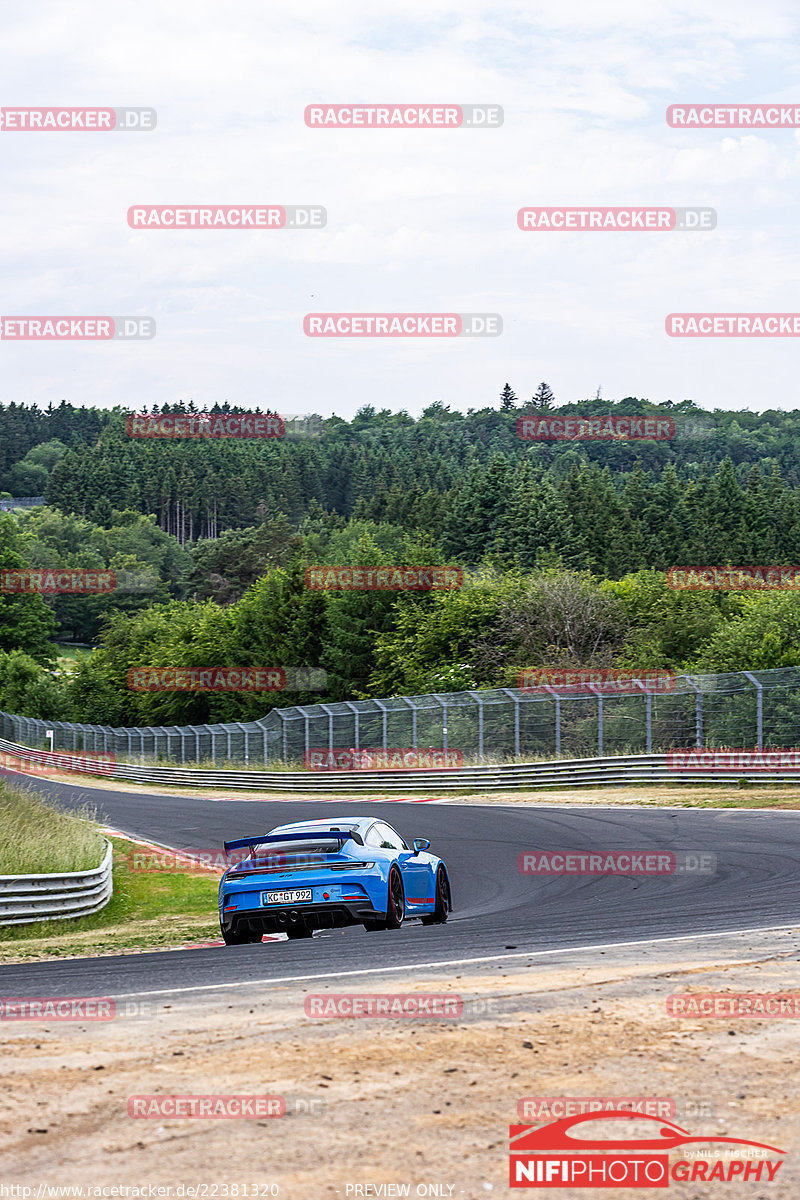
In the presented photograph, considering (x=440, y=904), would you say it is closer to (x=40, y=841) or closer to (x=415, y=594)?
(x=40, y=841)

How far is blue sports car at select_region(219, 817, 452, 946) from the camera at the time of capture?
11.5 metres

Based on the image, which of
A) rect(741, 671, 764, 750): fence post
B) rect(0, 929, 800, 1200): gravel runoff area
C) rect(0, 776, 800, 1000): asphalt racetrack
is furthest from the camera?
rect(741, 671, 764, 750): fence post

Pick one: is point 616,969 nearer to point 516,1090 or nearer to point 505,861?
point 516,1090

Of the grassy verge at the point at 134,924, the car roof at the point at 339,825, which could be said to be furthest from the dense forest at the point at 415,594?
the car roof at the point at 339,825

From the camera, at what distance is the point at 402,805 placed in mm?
32500

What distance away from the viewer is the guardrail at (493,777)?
2820 cm

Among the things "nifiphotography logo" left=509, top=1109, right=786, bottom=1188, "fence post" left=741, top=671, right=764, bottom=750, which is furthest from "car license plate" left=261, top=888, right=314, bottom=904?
"fence post" left=741, top=671, right=764, bottom=750

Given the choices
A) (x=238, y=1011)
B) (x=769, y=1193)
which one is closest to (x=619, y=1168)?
(x=769, y=1193)

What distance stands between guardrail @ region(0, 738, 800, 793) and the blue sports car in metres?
15.4

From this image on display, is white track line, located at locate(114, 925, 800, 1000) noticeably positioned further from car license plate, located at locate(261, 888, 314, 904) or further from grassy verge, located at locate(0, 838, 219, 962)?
grassy verge, located at locate(0, 838, 219, 962)

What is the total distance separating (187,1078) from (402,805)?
27.2 m

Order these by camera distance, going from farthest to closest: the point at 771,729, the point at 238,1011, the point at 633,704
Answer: the point at 633,704, the point at 771,729, the point at 238,1011

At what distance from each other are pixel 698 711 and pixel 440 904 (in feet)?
52.4

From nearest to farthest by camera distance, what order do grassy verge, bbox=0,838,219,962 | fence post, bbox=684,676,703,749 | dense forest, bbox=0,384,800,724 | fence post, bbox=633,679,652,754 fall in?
grassy verge, bbox=0,838,219,962 < fence post, bbox=684,676,703,749 < fence post, bbox=633,679,652,754 < dense forest, bbox=0,384,800,724
